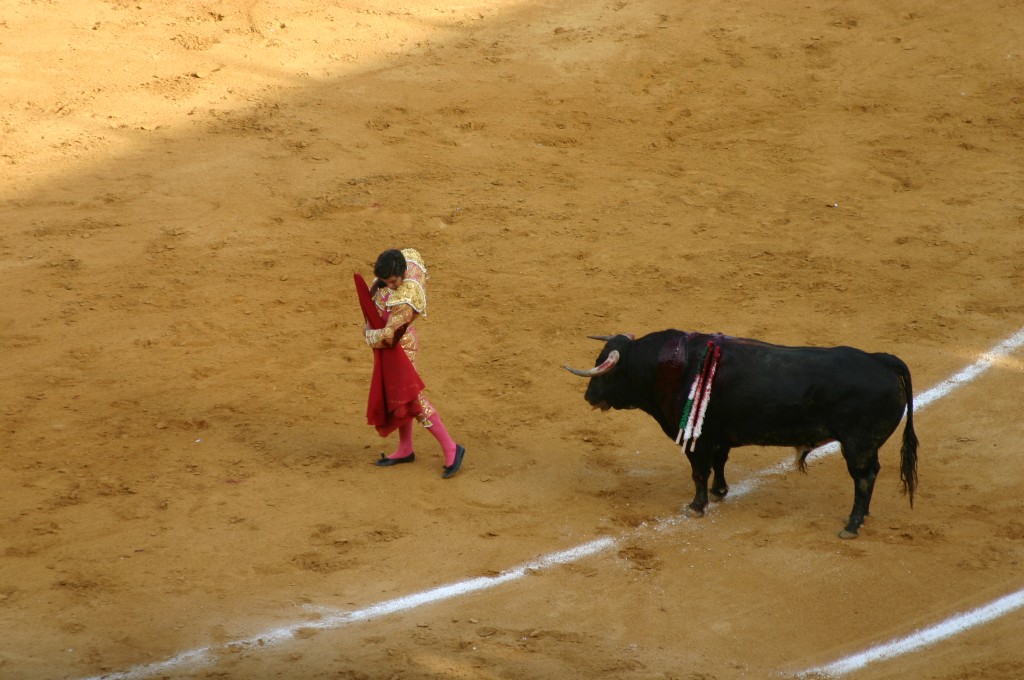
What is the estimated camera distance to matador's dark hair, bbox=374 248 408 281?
7180 mm

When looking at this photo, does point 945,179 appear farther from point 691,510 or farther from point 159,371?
point 159,371

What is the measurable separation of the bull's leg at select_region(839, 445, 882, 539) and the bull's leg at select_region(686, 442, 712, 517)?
2.73 ft

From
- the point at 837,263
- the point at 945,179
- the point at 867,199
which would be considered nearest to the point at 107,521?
the point at 837,263

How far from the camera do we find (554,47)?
14.3 meters

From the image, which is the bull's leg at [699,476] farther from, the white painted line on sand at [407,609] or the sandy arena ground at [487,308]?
the white painted line on sand at [407,609]

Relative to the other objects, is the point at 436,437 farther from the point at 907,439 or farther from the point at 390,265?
the point at 907,439

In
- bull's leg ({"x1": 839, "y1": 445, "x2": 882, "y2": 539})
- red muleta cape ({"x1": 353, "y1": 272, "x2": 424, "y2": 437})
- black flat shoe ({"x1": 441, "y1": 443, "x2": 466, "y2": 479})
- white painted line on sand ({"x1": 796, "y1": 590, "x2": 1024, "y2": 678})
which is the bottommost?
white painted line on sand ({"x1": 796, "y1": 590, "x2": 1024, "y2": 678})

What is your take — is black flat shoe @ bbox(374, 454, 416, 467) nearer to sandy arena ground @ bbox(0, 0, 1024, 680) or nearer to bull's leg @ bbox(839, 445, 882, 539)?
sandy arena ground @ bbox(0, 0, 1024, 680)

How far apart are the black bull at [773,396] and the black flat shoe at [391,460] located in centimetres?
144

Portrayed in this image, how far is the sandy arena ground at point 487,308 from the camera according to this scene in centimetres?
645

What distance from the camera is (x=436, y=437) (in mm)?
7836

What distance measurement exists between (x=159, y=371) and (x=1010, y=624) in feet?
20.4

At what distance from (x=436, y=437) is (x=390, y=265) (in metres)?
1.31

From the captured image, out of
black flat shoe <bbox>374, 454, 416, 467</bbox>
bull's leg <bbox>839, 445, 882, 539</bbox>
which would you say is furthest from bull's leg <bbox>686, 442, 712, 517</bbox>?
black flat shoe <bbox>374, 454, 416, 467</bbox>
